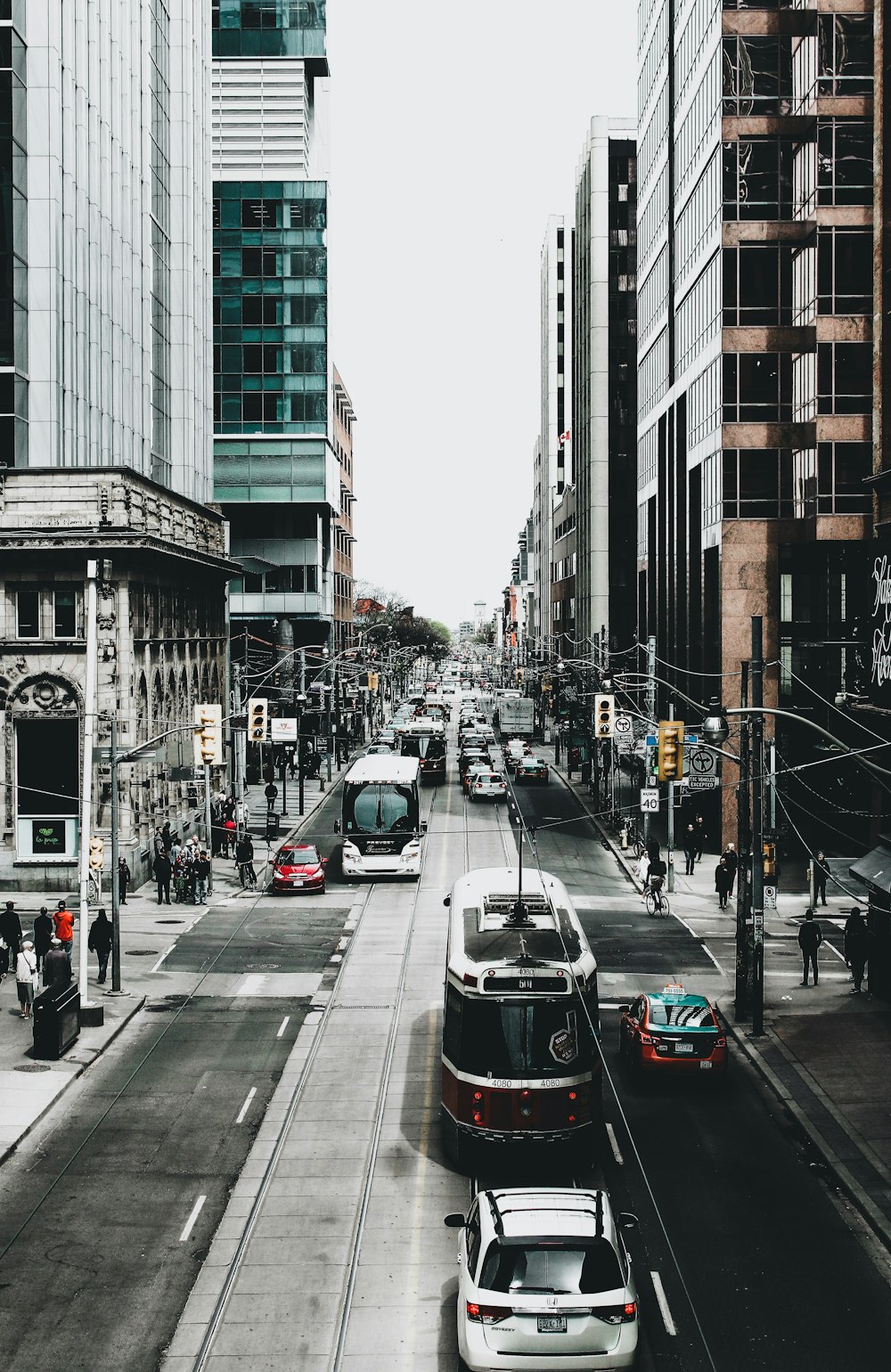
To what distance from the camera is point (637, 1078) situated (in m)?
25.2

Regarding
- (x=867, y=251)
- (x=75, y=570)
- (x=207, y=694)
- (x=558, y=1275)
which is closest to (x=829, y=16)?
(x=867, y=251)

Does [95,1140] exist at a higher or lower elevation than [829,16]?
lower

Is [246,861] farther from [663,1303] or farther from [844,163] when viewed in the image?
[663,1303]

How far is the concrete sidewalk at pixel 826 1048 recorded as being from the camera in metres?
21.1

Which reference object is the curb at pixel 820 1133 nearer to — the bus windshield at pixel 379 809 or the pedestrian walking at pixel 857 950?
the pedestrian walking at pixel 857 950

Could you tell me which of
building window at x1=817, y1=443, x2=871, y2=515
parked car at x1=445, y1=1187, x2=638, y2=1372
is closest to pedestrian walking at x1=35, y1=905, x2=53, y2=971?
parked car at x1=445, y1=1187, x2=638, y2=1372

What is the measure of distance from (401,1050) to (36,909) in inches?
779

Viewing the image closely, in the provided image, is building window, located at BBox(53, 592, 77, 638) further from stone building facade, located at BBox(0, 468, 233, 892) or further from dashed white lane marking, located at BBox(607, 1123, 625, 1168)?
dashed white lane marking, located at BBox(607, 1123, 625, 1168)

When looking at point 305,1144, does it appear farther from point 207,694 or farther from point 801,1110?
point 207,694

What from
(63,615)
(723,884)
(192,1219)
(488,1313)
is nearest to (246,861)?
(63,615)

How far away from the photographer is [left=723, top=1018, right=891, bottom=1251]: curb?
61.5 ft

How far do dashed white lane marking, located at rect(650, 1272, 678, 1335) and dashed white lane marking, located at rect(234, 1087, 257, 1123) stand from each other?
8400 millimetres

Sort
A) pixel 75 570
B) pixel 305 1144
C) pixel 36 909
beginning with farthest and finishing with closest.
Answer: pixel 75 570 < pixel 36 909 < pixel 305 1144

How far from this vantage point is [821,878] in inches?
1683
